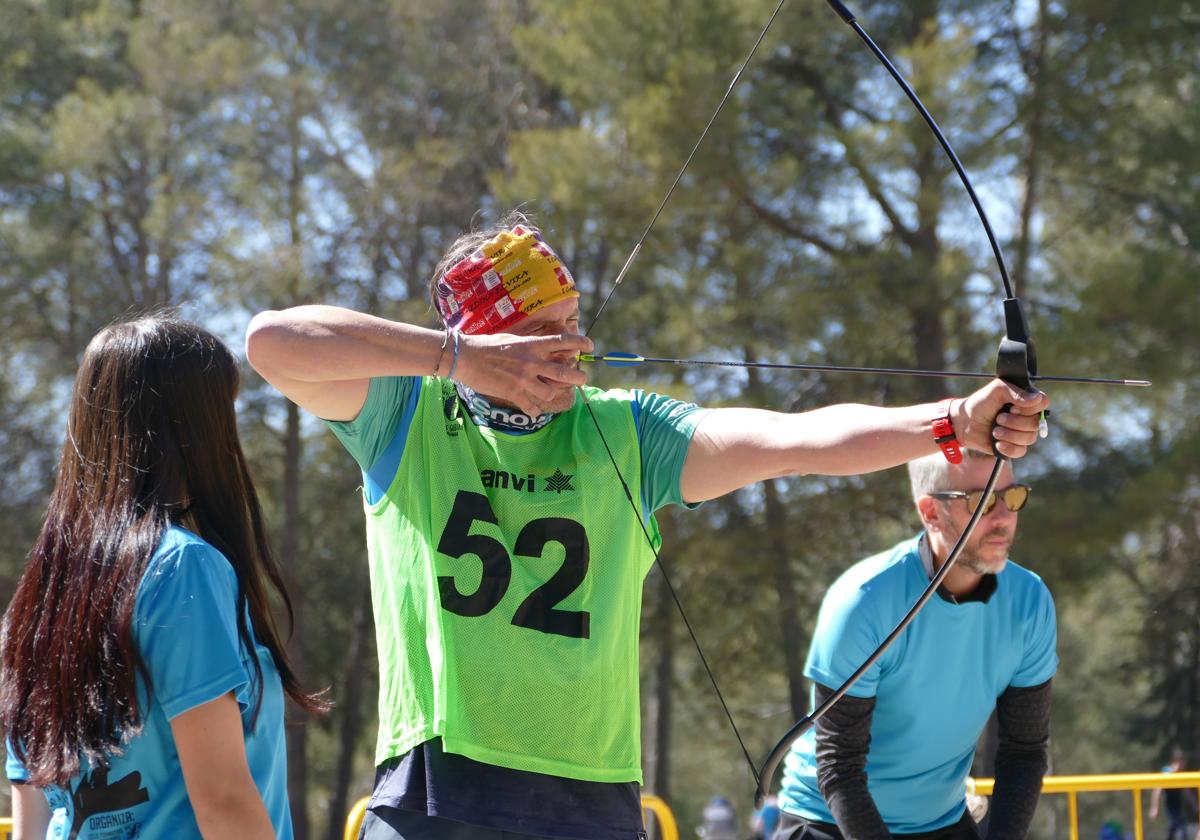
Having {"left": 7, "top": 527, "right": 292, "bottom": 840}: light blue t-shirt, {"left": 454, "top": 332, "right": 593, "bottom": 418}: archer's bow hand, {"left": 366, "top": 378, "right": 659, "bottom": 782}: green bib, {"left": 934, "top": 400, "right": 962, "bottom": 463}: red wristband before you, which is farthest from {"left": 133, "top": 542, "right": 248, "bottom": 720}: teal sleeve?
{"left": 934, "top": 400, "right": 962, "bottom": 463}: red wristband

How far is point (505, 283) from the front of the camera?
2346 millimetres

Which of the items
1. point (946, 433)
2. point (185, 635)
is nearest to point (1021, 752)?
point (946, 433)

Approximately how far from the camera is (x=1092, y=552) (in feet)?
40.8

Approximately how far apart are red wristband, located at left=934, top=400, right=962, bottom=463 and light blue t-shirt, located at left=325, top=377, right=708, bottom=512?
1.36ft

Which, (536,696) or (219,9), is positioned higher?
(219,9)

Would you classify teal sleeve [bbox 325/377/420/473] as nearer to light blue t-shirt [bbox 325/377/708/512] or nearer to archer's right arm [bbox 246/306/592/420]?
light blue t-shirt [bbox 325/377/708/512]

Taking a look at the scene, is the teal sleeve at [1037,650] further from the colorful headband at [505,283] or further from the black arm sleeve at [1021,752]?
the colorful headband at [505,283]

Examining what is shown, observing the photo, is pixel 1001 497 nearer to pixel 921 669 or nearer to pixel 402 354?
pixel 921 669

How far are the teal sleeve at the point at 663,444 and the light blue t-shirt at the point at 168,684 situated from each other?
0.77m

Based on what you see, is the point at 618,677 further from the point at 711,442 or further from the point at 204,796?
the point at 204,796

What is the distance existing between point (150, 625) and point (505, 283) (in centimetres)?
88

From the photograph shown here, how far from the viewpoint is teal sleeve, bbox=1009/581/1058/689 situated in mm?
3197

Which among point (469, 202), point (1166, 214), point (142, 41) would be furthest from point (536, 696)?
point (142, 41)

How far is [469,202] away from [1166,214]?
8.29m
